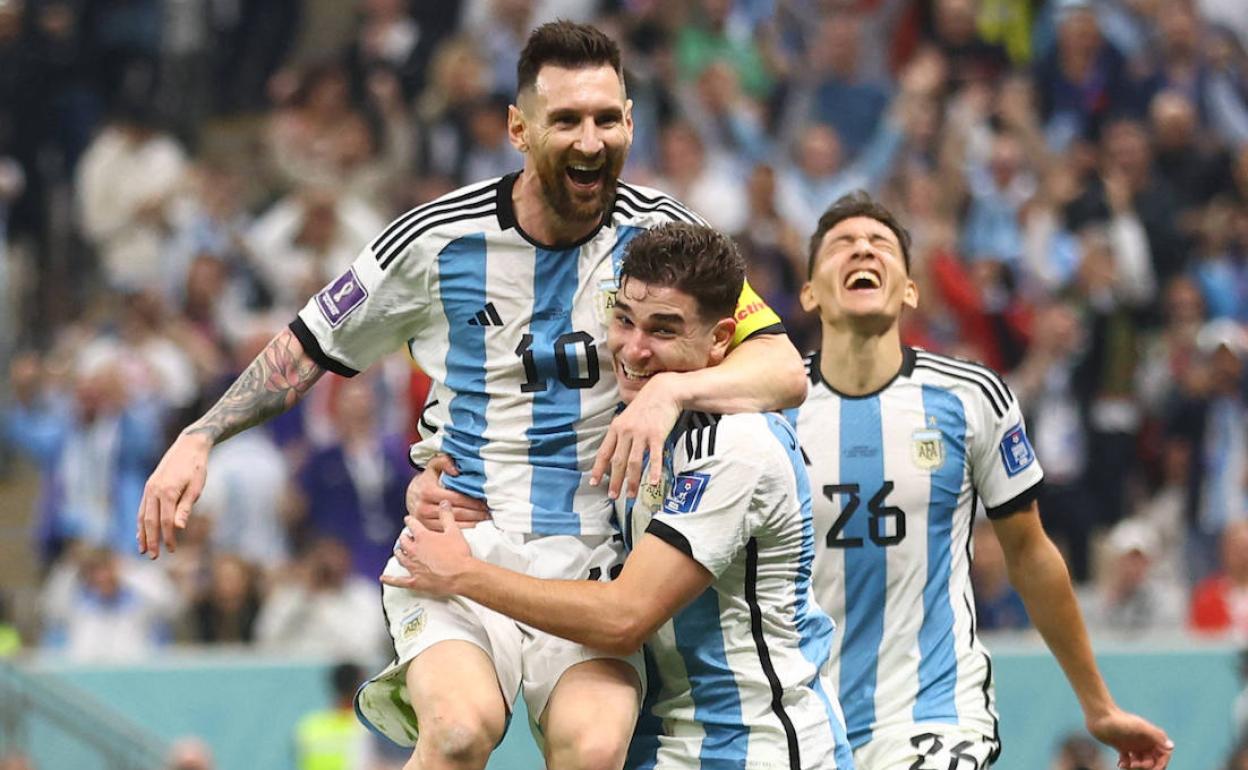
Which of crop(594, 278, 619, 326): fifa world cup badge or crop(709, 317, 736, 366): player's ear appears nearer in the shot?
crop(709, 317, 736, 366): player's ear

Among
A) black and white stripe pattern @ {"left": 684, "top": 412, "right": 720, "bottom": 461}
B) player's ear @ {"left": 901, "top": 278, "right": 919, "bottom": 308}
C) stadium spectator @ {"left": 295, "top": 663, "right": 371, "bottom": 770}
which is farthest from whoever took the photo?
stadium spectator @ {"left": 295, "top": 663, "right": 371, "bottom": 770}

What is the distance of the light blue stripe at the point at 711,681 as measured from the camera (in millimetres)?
5379

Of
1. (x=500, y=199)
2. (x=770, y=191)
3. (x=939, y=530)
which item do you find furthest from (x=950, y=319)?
(x=500, y=199)

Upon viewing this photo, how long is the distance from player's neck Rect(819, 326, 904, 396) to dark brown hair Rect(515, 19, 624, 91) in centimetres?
140

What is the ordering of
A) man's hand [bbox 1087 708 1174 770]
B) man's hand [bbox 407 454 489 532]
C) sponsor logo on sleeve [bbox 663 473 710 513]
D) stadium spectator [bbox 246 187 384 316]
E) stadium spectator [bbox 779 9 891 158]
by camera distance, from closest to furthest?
sponsor logo on sleeve [bbox 663 473 710 513] < man's hand [bbox 407 454 489 532] < man's hand [bbox 1087 708 1174 770] < stadium spectator [bbox 246 187 384 316] < stadium spectator [bbox 779 9 891 158]

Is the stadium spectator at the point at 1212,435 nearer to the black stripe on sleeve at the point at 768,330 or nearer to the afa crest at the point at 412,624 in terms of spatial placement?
the black stripe on sleeve at the point at 768,330

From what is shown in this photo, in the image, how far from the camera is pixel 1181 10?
1462 cm

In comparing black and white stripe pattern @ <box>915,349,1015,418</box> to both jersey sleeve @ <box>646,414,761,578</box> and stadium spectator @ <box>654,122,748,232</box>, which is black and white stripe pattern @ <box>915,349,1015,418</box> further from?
stadium spectator @ <box>654,122,748,232</box>

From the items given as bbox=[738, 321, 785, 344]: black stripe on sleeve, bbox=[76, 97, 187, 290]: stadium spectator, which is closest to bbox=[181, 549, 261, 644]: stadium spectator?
bbox=[76, 97, 187, 290]: stadium spectator

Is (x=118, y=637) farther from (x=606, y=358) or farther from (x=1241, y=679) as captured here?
(x=606, y=358)

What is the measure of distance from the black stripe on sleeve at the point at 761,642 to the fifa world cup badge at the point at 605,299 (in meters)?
0.79

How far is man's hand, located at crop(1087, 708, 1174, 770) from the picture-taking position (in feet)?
21.4

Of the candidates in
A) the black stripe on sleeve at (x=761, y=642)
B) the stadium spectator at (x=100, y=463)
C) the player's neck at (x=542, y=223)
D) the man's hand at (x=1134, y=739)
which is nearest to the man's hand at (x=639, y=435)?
the black stripe on sleeve at (x=761, y=642)

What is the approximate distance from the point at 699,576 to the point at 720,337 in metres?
0.67
